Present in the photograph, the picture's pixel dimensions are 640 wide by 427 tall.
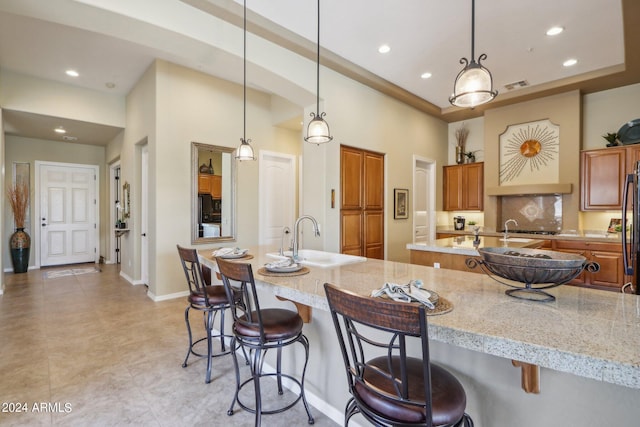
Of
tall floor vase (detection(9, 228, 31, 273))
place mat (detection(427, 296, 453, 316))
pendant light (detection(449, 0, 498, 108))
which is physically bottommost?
tall floor vase (detection(9, 228, 31, 273))

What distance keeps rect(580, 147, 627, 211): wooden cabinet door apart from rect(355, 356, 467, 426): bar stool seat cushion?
17.0ft

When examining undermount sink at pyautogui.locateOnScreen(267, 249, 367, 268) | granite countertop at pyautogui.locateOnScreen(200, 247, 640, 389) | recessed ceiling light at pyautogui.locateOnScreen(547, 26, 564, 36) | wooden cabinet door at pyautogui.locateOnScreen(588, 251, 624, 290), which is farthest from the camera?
wooden cabinet door at pyautogui.locateOnScreen(588, 251, 624, 290)

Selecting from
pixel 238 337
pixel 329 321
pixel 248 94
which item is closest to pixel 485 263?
pixel 329 321

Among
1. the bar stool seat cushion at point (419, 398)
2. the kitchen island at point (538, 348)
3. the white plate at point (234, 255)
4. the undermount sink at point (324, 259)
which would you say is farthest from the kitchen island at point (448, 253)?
the bar stool seat cushion at point (419, 398)

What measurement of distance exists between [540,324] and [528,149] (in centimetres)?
549

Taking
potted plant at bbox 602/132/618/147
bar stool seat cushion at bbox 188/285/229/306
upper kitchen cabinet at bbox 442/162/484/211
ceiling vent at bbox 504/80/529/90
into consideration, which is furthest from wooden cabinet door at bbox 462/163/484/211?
bar stool seat cushion at bbox 188/285/229/306

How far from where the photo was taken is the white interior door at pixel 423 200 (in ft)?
19.6

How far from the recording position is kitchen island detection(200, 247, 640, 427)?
2.91 feet

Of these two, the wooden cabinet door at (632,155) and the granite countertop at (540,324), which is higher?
the wooden cabinet door at (632,155)

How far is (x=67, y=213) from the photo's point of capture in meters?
7.05

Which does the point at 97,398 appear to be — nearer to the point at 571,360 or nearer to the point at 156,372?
the point at 156,372

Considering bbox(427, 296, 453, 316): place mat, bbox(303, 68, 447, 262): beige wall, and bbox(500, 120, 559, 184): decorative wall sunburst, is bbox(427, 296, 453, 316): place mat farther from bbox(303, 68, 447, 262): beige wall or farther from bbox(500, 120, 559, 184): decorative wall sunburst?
bbox(500, 120, 559, 184): decorative wall sunburst

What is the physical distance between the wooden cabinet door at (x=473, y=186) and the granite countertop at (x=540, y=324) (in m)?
4.98

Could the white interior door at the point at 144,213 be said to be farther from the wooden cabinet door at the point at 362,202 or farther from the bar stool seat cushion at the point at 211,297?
the wooden cabinet door at the point at 362,202
